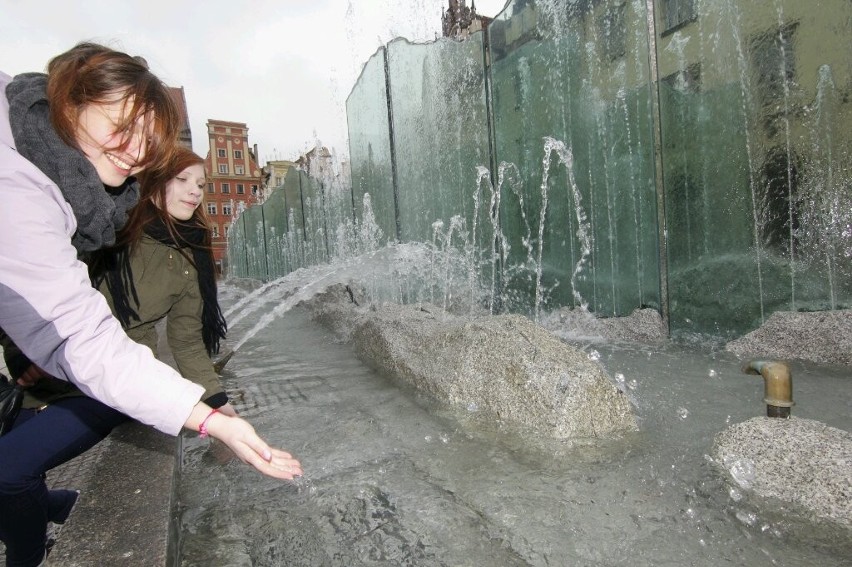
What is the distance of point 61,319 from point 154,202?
1073mm

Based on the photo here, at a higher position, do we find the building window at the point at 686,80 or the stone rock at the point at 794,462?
the building window at the point at 686,80

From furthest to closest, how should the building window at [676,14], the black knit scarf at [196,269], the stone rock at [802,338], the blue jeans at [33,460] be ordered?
the building window at [676,14] < the stone rock at [802,338] < the black knit scarf at [196,269] < the blue jeans at [33,460]

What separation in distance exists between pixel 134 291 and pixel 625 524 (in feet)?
6.59

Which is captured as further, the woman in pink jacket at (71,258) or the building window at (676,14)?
the building window at (676,14)

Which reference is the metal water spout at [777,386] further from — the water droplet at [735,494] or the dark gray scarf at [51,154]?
the dark gray scarf at [51,154]

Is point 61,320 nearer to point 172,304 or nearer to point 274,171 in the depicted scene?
point 172,304

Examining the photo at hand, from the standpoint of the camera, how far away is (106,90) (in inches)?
50.0

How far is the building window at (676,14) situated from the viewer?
15.6 ft

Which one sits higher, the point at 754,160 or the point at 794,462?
the point at 754,160

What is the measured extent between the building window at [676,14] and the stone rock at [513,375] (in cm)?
355

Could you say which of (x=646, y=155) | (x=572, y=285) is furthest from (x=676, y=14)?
(x=572, y=285)

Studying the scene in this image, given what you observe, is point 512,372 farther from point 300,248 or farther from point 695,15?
point 300,248

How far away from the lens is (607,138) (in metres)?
5.55

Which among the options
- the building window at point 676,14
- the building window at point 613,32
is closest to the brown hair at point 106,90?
the building window at point 676,14
